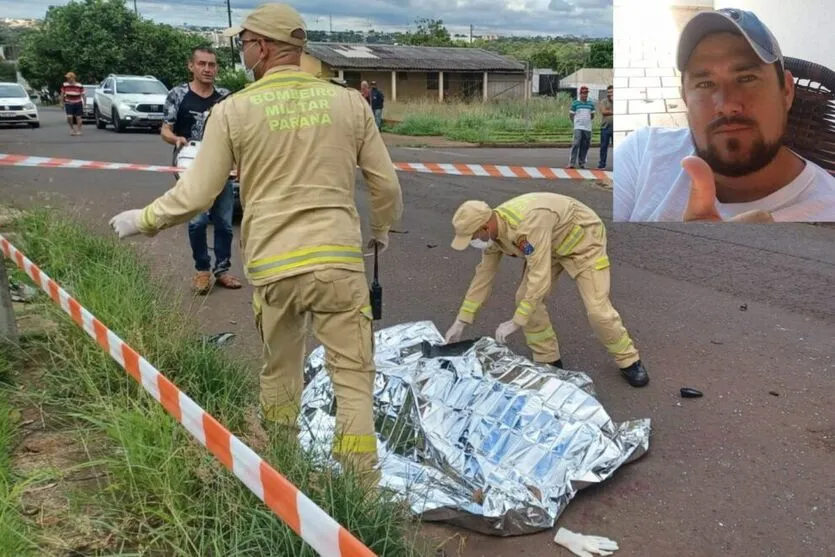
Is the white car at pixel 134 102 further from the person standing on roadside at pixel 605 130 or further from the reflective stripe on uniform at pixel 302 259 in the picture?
the reflective stripe on uniform at pixel 302 259

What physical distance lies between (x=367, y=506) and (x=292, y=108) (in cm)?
136

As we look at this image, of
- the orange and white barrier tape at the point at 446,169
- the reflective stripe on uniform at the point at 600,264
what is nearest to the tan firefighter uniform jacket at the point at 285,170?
the reflective stripe on uniform at the point at 600,264

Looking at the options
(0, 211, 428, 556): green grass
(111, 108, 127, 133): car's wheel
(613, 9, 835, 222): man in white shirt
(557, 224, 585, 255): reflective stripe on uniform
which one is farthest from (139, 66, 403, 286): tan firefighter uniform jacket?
(111, 108, 127, 133): car's wheel

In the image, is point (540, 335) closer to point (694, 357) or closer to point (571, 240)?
point (571, 240)

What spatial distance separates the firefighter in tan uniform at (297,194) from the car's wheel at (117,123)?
2041cm

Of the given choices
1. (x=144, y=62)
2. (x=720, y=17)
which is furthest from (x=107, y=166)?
(x=144, y=62)

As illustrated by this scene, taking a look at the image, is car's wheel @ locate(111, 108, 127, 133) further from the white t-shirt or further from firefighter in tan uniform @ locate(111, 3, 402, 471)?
firefighter in tan uniform @ locate(111, 3, 402, 471)

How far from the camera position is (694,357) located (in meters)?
4.80

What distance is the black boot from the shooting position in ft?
14.3

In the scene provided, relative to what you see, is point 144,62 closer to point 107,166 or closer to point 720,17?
point 107,166

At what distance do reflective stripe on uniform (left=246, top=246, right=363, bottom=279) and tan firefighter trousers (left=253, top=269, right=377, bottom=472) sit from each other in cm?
4

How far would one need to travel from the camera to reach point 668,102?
6.50m

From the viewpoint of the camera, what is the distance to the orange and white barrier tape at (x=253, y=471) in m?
1.72

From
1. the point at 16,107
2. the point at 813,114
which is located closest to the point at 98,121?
the point at 16,107
